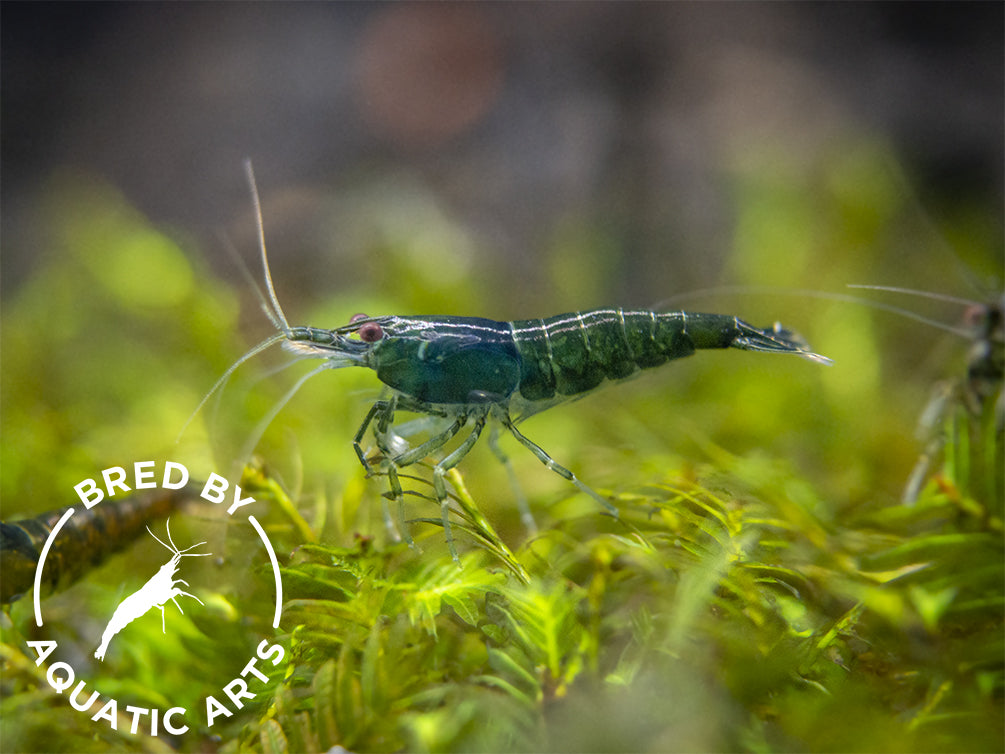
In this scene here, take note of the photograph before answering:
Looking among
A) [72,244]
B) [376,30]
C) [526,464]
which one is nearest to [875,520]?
[526,464]

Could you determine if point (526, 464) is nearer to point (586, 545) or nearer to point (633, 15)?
point (586, 545)

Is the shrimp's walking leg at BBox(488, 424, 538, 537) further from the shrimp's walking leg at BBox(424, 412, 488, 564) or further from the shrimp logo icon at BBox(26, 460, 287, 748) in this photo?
the shrimp logo icon at BBox(26, 460, 287, 748)

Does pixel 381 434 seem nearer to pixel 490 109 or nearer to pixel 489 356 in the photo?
pixel 489 356

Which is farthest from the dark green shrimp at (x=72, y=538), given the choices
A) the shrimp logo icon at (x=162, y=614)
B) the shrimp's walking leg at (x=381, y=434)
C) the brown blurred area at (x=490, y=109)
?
the brown blurred area at (x=490, y=109)

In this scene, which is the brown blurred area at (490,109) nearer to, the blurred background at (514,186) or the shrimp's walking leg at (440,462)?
the blurred background at (514,186)

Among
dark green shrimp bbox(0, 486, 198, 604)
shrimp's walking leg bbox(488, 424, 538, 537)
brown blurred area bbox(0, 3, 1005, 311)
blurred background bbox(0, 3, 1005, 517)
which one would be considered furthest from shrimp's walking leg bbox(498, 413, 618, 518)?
brown blurred area bbox(0, 3, 1005, 311)

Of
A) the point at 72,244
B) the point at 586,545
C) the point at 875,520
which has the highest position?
the point at 72,244

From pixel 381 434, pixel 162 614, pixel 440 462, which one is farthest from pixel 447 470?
pixel 162 614
